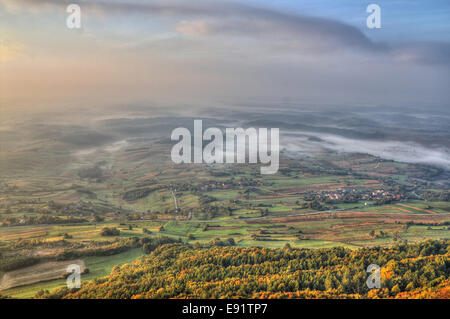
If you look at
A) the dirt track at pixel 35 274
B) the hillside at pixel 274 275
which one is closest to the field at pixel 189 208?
the dirt track at pixel 35 274

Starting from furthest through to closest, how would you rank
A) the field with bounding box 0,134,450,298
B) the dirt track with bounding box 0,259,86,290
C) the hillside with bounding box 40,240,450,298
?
the field with bounding box 0,134,450,298
the dirt track with bounding box 0,259,86,290
the hillside with bounding box 40,240,450,298

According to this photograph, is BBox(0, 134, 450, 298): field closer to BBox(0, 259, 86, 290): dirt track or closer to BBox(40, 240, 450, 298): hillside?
BBox(0, 259, 86, 290): dirt track

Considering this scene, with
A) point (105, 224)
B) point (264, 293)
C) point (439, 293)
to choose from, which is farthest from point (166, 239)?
point (439, 293)

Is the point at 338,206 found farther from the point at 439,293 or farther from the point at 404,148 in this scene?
the point at 404,148

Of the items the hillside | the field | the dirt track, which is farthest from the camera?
the field

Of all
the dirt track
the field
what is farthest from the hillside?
the field

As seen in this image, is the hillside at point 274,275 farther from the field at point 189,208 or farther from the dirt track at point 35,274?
the field at point 189,208
